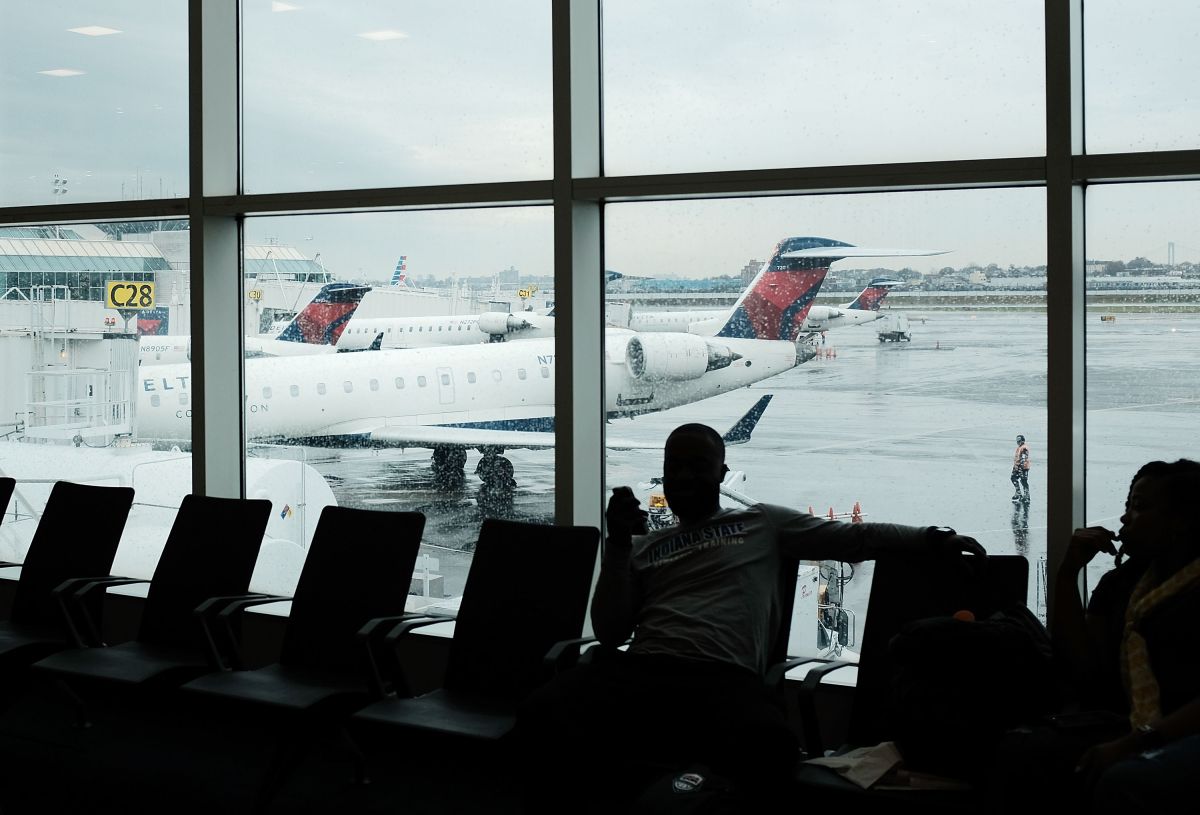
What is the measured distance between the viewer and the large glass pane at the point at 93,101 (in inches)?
203

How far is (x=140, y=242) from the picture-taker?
5238 millimetres

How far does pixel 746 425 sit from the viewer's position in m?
4.07

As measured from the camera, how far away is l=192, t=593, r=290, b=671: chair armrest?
379 centimetres

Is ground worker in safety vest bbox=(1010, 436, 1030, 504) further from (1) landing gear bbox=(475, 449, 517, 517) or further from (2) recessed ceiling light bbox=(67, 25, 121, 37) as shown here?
(2) recessed ceiling light bbox=(67, 25, 121, 37)

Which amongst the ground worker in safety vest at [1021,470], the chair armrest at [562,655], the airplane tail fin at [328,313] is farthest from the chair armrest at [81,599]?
the ground worker in safety vest at [1021,470]

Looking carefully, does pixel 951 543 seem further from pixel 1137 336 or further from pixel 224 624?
pixel 224 624

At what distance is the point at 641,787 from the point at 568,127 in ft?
7.35

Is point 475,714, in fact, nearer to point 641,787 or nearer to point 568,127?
point 641,787

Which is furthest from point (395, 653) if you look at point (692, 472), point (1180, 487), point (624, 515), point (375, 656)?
point (1180, 487)

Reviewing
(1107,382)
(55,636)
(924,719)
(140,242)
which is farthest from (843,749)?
(140,242)

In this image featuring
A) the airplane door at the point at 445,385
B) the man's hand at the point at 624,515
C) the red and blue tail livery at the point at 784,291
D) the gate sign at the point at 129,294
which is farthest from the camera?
the gate sign at the point at 129,294

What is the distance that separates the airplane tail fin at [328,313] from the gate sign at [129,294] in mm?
824

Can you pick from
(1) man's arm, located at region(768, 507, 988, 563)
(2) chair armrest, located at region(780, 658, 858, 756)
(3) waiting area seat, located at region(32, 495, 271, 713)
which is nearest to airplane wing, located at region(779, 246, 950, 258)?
(1) man's arm, located at region(768, 507, 988, 563)

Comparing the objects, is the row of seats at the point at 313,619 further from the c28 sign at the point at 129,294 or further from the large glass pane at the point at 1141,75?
the large glass pane at the point at 1141,75
